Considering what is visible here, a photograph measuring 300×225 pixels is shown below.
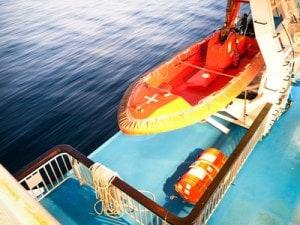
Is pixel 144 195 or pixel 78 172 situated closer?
pixel 144 195

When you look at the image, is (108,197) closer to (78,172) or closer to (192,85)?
(78,172)

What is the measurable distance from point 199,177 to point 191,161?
3.22 feet

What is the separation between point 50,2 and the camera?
885 inches

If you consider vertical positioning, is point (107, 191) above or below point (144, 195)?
below

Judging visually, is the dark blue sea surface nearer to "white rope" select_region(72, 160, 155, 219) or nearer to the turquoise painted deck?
the turquoise painted deck

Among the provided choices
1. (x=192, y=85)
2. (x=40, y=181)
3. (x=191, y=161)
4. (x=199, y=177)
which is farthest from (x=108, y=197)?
(x=192, y=85)

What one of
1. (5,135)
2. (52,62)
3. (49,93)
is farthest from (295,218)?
(52,62)

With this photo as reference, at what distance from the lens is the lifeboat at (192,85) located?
5.05 m

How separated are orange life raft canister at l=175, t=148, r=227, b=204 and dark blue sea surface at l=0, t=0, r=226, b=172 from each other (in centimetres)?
432

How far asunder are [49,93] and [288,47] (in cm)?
840

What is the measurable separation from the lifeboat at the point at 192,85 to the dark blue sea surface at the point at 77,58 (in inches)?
130

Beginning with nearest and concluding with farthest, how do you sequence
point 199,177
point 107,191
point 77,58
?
point 107,191 → point 199,177 → point 77,58

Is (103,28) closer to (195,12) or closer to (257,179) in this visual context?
(195,12)

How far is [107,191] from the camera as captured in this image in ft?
13.4
